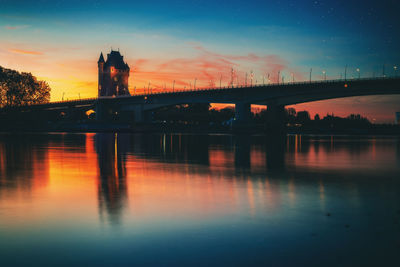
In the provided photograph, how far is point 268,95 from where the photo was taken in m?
107

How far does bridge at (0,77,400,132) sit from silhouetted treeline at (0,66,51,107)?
377 cm

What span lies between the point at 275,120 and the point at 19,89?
3361 inches

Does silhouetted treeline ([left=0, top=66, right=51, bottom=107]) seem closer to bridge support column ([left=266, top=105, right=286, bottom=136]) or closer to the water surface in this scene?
bridge support column ([left=266, top=105, right=286, bottom=136])

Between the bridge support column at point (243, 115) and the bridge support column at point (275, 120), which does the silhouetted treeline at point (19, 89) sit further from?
the bridge support column at point (275, 120)

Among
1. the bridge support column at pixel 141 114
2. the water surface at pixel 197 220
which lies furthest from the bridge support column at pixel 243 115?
the water surface at pixel 197 220

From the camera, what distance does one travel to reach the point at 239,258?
21.4 ft

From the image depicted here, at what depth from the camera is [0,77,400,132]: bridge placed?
9312cm

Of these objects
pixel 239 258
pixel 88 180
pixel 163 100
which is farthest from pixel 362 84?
pixel 239 258

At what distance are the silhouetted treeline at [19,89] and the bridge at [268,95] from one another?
3.77 meters

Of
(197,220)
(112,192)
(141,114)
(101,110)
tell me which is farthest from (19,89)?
(197,220)

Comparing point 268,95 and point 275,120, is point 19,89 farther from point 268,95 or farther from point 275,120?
Answer: point 275,120

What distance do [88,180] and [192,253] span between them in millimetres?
9219

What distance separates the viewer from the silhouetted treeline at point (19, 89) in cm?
13825

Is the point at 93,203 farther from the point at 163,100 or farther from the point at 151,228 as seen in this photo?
the point at 163,100
